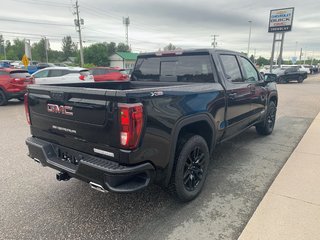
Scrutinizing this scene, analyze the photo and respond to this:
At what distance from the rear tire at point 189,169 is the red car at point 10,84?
32.6 feet

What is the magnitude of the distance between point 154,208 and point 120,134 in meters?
1.28

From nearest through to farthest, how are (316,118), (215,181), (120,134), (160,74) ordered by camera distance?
(120,134)
(215,181)
(160,74)
(316,118)

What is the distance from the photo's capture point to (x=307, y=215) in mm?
2887

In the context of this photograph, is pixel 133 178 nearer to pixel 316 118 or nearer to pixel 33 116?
pixel 33 116

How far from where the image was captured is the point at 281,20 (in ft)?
104

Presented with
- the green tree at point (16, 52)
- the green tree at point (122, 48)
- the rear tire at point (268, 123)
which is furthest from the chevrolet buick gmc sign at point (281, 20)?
the green tree at point (16, 52)

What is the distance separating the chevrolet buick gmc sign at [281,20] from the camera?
31.0 metres

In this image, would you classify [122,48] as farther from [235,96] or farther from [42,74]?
[235,96]

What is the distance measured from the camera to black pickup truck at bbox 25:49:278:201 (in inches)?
91.4

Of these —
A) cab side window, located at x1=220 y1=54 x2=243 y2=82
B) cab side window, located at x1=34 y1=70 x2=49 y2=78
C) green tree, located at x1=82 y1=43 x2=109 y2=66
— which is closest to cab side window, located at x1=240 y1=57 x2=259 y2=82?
cab side window, located at x1=220 y1=54 x2=243 y2=82

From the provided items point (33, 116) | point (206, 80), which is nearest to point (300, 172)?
point (206, 80)

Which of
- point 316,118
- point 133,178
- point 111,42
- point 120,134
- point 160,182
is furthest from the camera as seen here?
point 111,42

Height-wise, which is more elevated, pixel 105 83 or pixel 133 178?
pixel 105 83

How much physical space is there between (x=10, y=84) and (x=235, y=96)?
392 inches
